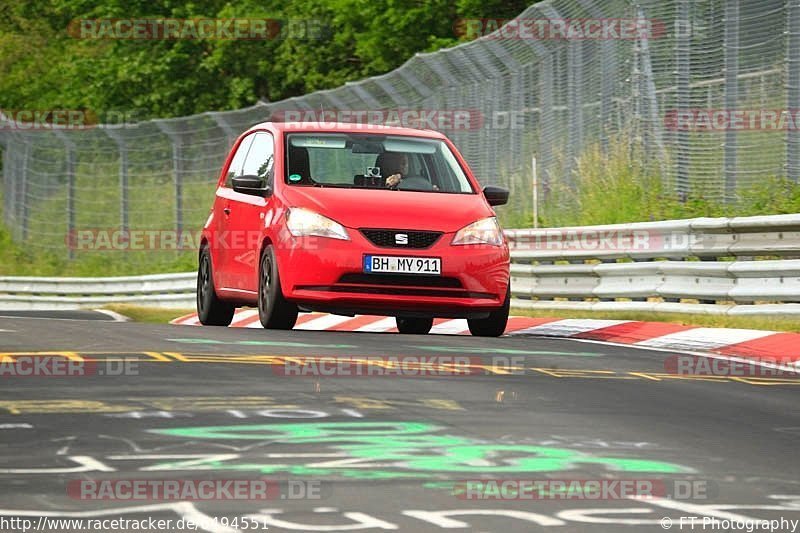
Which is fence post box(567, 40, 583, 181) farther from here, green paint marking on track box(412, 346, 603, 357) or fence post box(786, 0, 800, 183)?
green paint marking on track box(412, 346, 603, 357)

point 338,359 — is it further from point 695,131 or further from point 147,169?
point 147,169

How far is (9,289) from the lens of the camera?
37.2 metres

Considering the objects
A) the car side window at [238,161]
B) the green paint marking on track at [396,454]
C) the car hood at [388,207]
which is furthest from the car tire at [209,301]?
the green paint marking on track at [396,454]

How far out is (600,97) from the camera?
22047mm

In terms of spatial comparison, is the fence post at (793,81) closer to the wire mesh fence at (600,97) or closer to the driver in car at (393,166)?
the wire mesh fence at (600,97)

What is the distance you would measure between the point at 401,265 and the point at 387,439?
6371mm

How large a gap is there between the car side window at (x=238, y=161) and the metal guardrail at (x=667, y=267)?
11.5 feet

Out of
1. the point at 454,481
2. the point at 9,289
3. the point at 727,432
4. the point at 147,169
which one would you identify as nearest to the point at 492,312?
the point at 727,432

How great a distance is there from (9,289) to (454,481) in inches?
1219

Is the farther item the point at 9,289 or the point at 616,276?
the point at 9,289

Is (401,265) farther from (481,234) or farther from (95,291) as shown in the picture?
(95,291)

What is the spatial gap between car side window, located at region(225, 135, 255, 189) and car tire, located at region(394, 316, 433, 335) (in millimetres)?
1974

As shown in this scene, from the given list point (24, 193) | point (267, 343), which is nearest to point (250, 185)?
point (267, 343)

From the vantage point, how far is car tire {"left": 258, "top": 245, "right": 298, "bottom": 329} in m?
14.9
